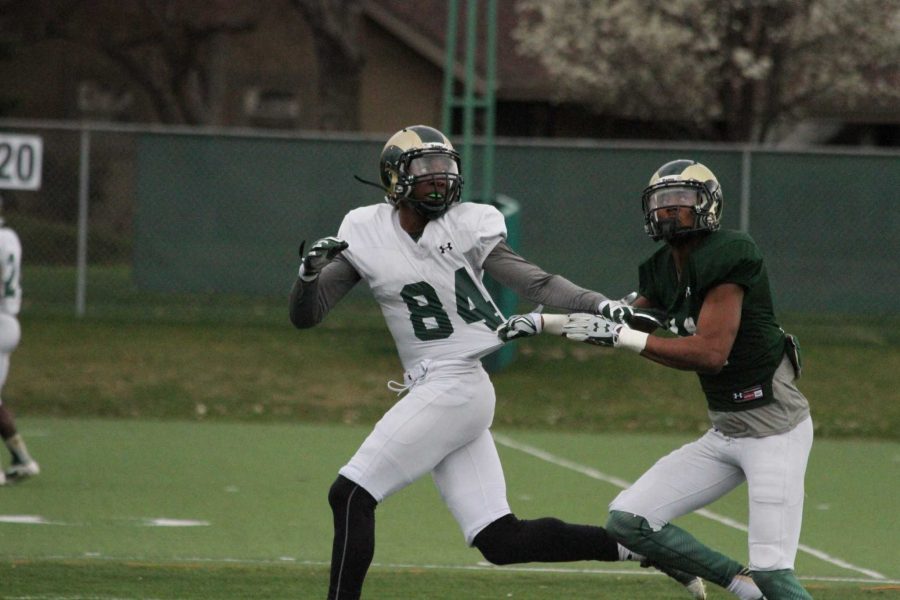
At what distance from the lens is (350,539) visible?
6.20 meters

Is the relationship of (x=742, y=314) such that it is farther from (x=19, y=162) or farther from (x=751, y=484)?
(x=19, y=162)

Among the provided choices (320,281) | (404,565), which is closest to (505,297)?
(404,565)

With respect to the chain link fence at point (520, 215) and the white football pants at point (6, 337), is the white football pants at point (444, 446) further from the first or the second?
the chain link fence at point (520, 215)

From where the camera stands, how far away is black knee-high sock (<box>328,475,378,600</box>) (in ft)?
20.4

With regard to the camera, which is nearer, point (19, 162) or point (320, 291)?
point (320, 291)

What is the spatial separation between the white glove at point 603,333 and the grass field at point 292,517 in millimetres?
2101

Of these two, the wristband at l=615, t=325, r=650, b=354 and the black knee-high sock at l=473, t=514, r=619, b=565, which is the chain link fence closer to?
the black knee-high sock at l=473, t=514, r=619, b=565

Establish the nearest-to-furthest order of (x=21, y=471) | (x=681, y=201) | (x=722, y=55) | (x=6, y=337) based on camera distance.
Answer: (x=681, y=201)
(x=21, y=471)
(x=6, y=337)
(x=722, y=55)

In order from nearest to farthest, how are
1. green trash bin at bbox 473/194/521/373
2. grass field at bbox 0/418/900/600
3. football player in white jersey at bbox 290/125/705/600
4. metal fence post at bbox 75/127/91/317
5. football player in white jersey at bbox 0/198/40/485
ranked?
1. football player in white jersey at bbox 290/125/705/600
2. grass field at bbox 0/418/900/600
3. football player in white jersey at bbox 0/198/40/485
4. green trash bin at bbox 473/194/521/373
5. metal fence post at bbox 75/127/91/317

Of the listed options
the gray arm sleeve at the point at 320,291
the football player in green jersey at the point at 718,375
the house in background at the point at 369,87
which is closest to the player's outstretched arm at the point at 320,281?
the gray arm sleeve at the point at 320,291

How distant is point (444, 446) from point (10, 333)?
5308 millimetres

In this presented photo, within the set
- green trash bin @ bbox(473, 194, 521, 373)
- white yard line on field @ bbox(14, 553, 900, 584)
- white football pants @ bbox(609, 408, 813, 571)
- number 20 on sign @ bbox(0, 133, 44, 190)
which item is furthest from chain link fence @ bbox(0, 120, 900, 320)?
white football pants @ bbox(609, 408, 813, 571)

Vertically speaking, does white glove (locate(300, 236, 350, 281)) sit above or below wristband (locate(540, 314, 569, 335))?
above

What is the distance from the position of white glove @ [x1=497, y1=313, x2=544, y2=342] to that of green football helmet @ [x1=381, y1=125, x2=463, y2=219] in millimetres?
630
